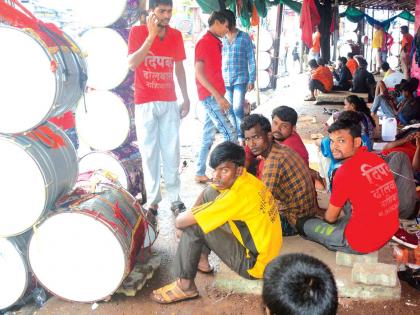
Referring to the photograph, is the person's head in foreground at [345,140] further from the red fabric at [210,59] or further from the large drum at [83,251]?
the red fabric at [210,59]

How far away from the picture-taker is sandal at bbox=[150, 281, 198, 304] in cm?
295

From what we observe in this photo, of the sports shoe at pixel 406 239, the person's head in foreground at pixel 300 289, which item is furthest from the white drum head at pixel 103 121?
the person's head in foreground at pixel 300 289

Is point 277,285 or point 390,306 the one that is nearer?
point 277,285

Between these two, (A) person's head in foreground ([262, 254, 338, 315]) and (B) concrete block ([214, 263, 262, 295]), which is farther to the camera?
(B) concrete block ([214, 263, 262, 295])

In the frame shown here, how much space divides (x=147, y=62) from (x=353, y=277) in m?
2.50

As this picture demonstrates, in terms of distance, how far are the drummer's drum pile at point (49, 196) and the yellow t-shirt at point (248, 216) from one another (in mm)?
753

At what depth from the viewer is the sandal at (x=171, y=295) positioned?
2947 mm

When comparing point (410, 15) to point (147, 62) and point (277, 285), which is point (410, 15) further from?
point (277, 285)

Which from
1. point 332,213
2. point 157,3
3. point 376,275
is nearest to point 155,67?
point 157,3

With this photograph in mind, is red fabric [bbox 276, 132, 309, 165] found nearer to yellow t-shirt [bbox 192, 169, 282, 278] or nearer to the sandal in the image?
yellow t-shirt [bbox 192, 169, 282, 278]

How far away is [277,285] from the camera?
138cm

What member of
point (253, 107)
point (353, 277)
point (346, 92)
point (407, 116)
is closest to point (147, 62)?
point (353, 277)

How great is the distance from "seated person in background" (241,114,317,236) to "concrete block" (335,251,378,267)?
397mm

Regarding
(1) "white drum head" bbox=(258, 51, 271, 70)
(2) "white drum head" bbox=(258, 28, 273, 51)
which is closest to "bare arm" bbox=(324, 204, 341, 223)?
(1) "white drum head" bbox=(258, 51, 271, 70)
